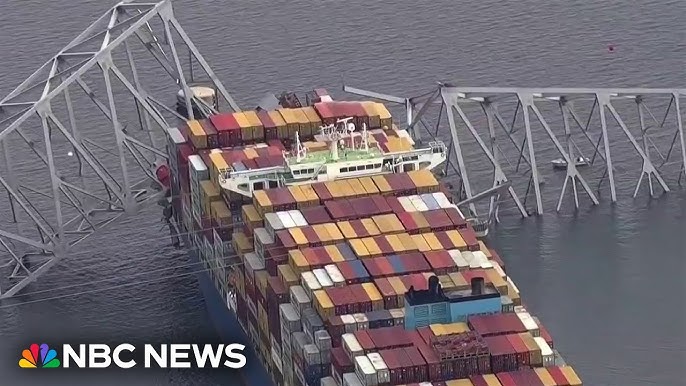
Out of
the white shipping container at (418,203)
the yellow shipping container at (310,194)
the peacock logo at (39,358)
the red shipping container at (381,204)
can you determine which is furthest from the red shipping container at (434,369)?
the peacock logo at (39,358)

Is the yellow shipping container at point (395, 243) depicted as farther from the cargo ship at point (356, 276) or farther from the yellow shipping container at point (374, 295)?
the yellow shipping container at point (374, 295)

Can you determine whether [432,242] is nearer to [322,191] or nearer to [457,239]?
[457,239]

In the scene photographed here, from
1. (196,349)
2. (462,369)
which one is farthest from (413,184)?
(462,369)

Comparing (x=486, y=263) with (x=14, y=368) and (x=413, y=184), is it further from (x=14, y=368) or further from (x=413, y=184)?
(x=14, y=368)

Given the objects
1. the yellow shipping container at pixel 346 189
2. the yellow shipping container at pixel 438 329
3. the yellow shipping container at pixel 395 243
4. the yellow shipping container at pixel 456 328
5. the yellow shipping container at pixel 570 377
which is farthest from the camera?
the yellow shipping container at pixel 346 189

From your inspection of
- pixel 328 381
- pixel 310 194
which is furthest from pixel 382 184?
pixel 328 381

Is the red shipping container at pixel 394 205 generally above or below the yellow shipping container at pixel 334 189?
below

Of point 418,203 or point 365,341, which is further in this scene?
point 418,203
